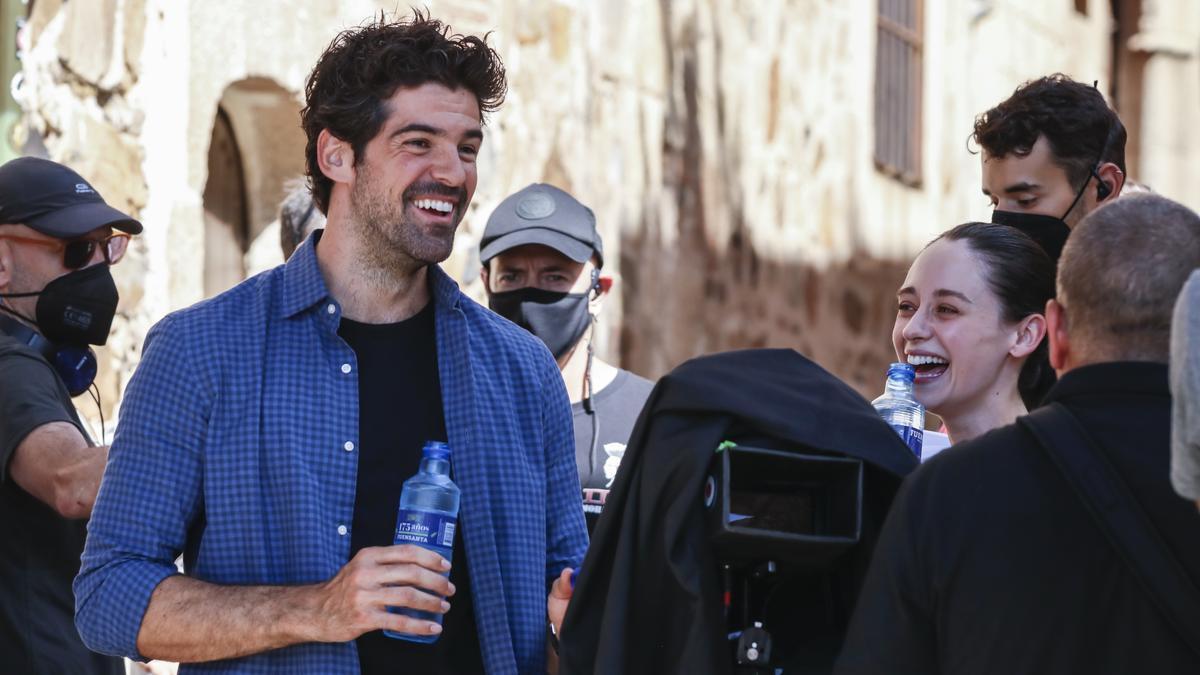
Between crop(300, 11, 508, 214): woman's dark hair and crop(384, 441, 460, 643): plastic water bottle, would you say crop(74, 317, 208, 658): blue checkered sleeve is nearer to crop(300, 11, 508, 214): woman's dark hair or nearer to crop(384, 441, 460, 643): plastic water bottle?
crop(384, 441, 460, 643): plastic water bottle

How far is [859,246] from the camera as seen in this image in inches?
429

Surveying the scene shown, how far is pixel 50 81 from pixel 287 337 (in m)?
3.12

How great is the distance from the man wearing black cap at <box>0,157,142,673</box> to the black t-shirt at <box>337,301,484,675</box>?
2.35 feet

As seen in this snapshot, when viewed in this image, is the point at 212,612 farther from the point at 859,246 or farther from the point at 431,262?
the point at 859,246

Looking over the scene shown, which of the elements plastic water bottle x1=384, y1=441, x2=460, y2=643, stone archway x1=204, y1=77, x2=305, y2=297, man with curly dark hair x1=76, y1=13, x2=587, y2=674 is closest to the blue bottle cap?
plastic water bottle x1=384, y1=441, x2=460, y2=643

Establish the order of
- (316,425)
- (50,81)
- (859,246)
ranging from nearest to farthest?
(316,425) < (50,81) < (859,246)

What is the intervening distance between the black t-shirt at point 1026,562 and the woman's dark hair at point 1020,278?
947 millimetres

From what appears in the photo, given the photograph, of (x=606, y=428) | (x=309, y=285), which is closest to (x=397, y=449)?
(x=309, y=285)

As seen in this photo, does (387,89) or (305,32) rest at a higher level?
(305,32)

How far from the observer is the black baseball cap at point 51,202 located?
12.8 feet

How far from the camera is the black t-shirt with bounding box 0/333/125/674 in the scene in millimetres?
3457

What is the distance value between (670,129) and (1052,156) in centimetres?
493

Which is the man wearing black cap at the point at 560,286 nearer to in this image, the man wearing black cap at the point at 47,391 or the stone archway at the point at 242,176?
the man wearing black cap at the point at 47,391

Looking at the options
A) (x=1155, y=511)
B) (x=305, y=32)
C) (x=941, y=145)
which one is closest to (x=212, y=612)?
(x=1155, y=511)
